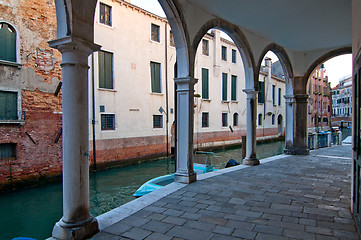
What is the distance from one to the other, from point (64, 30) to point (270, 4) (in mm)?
3942

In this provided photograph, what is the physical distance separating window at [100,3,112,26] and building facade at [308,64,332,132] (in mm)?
23451

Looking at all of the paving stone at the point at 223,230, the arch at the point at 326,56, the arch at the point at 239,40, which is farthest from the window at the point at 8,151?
the arch at the point at 326,56

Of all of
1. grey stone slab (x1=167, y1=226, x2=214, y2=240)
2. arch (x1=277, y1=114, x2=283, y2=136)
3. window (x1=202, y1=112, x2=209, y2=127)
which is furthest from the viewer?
arch (x1=277, y1=114, x2=283, y2=136)

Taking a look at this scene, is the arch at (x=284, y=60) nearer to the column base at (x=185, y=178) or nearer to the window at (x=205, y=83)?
the column base at (x=185, y=178)

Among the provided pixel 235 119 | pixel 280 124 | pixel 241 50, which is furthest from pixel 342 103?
pixel 241 50

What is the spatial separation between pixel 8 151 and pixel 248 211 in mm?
8783

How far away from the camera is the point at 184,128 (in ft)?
16.3

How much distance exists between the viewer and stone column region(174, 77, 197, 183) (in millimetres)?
4887

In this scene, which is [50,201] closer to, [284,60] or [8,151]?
[8,151]

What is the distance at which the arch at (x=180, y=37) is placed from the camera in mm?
4531

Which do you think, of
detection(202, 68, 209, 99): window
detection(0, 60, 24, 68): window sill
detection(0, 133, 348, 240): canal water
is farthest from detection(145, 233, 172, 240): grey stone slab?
detection(202, 68, 209, 99): window

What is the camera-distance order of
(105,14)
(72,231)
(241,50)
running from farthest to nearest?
(105,14) < (241,50) < (72,231)

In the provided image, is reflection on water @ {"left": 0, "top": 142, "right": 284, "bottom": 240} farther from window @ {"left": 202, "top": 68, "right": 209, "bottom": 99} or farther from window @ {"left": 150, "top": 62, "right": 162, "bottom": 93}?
window @ {"left": 202, "top": 68, "right": 209, "bottom": 99}

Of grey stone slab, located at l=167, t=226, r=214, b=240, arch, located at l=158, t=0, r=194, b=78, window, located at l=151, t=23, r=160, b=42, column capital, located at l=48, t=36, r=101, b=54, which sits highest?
window, located at l=151, t=23, r=160, b=42
